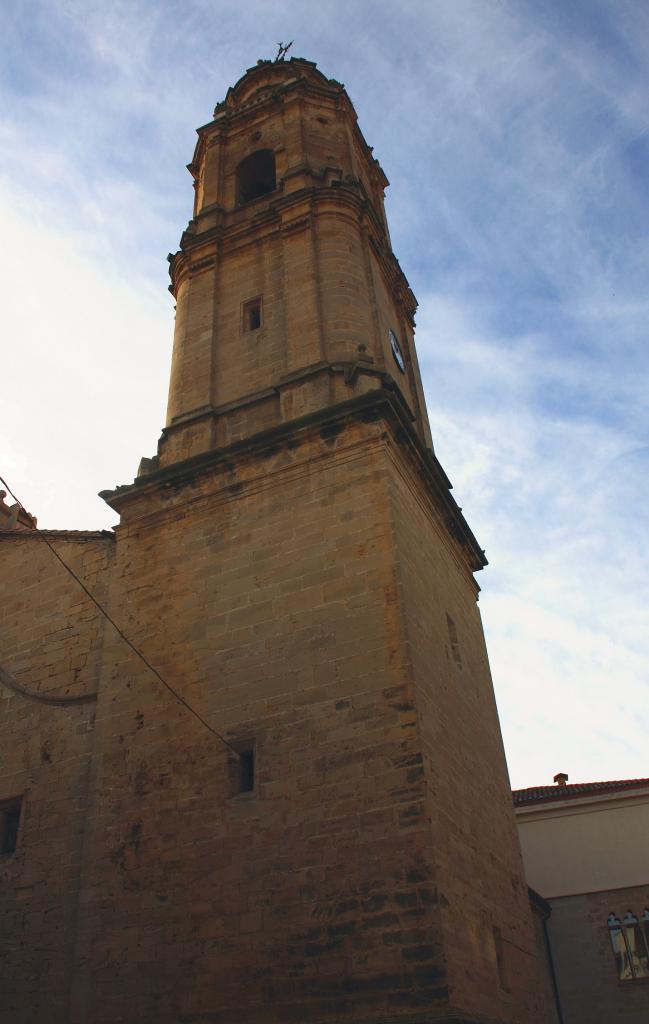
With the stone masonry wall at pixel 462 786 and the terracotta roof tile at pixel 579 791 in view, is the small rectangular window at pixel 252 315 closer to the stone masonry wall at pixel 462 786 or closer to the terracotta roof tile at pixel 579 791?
the stone masonry wall at pixel 462 786

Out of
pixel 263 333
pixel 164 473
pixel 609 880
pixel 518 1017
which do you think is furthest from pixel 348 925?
pixel 609 880

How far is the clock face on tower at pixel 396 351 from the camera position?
15.4 meters

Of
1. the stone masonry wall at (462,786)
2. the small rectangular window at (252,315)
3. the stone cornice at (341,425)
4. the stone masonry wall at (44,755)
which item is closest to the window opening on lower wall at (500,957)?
the stone masonry wall at (462,786)

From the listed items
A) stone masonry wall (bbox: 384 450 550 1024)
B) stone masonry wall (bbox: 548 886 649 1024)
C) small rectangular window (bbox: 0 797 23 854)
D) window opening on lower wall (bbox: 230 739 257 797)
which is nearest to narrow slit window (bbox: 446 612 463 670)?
stone masonry wall (bbox: 384 450 550 1024)

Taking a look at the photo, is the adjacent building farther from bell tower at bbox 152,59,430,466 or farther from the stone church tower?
bell tower at bbox 152,59,430,466

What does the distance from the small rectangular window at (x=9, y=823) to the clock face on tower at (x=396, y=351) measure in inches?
372

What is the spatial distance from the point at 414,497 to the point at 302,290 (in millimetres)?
4491

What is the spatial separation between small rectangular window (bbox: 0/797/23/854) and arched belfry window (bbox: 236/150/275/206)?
493 inches

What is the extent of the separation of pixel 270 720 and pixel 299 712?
39cm

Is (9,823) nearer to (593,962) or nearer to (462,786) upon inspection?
(462,786)

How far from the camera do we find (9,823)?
11117mm

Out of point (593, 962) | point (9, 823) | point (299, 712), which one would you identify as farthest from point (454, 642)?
point (593, 962)

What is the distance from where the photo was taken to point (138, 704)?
10.9m

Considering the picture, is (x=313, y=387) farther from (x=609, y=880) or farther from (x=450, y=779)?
(x=609, y=880)
